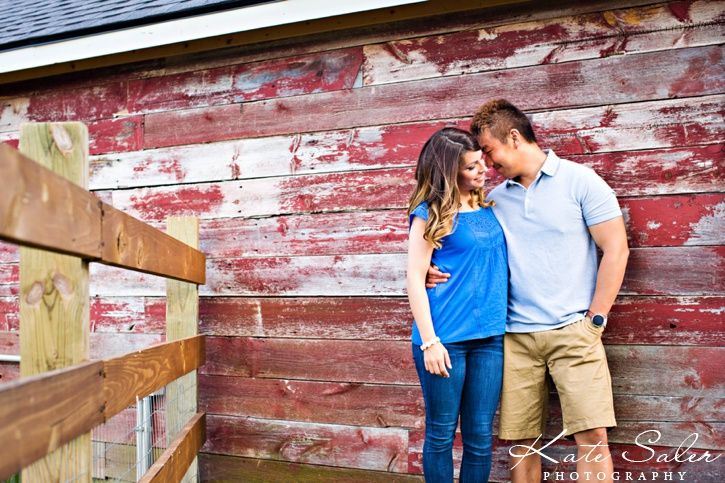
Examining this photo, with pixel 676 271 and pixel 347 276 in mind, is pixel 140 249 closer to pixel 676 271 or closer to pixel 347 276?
pixel 347 276

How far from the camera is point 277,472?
3.26 meters

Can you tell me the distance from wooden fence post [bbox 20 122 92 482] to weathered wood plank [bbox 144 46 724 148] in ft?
5.85

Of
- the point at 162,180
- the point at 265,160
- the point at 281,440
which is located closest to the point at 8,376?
the point at 162,180

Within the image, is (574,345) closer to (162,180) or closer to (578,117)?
(578,117)

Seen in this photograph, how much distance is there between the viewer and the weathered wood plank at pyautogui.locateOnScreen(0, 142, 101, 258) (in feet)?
3.73

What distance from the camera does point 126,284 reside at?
364cm

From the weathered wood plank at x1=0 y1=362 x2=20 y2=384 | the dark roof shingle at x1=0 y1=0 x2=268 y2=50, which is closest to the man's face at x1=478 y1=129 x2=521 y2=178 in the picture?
the dark roof shingle at x1=0 y1=0 x2=268 y2=50

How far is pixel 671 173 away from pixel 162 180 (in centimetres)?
268

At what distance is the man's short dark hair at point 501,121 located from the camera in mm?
2553

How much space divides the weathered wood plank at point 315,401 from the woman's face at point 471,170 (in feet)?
3.64

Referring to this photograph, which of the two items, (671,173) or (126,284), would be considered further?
(126,284)

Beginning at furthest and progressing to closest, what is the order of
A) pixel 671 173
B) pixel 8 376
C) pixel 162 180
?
pixel 8 376 < pixel 162 180 < pixel 671 173

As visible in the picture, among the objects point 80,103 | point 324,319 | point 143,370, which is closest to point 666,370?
point 324,319

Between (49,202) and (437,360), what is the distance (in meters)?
1.47
